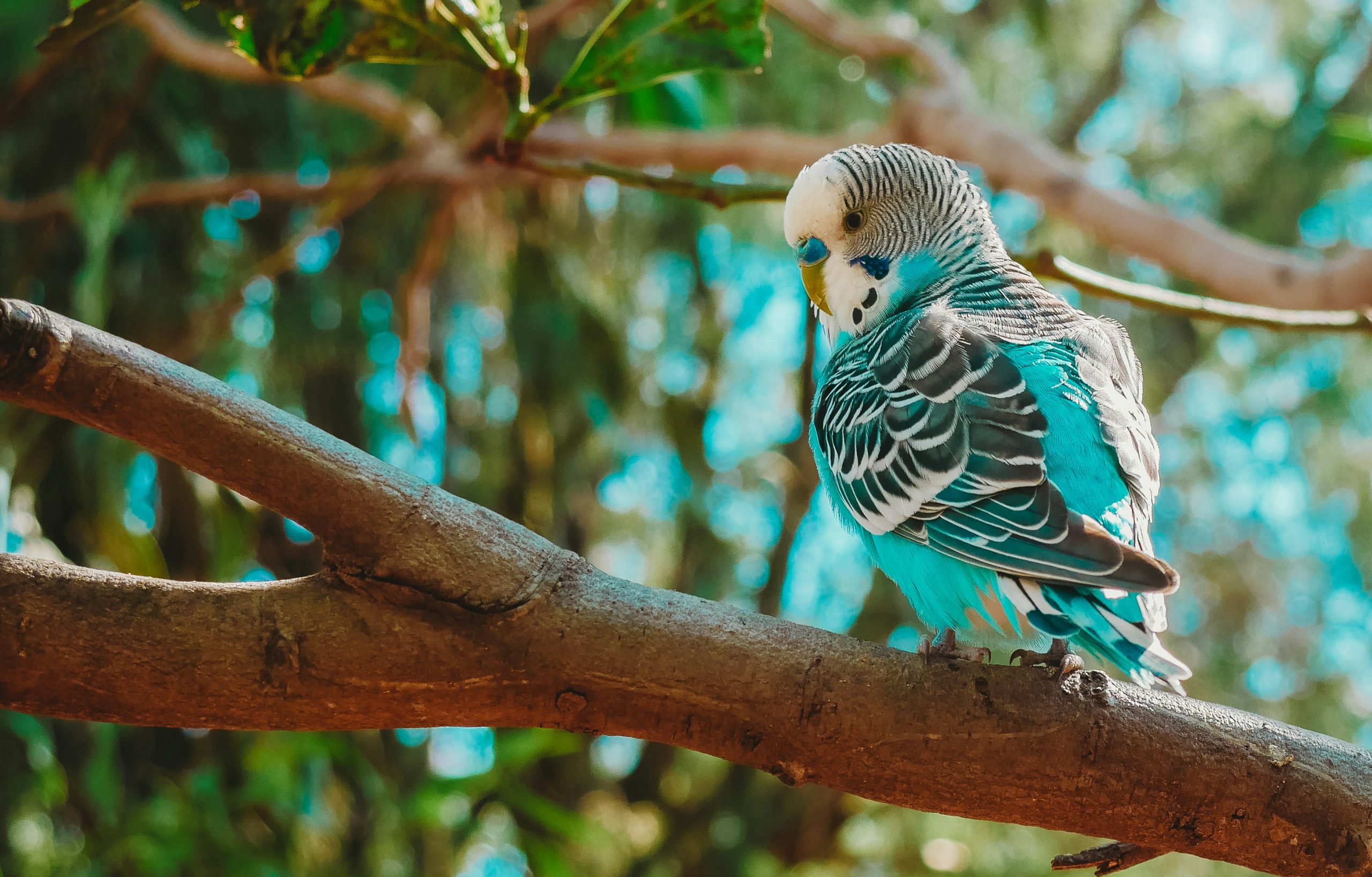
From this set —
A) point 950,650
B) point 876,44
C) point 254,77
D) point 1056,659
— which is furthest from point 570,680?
point 876,44

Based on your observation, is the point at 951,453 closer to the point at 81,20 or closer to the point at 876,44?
the point at 81,20

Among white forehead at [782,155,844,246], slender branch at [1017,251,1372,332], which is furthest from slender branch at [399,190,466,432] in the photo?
slender branch at [1017,251,1372,332]

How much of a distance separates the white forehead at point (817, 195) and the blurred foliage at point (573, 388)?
1.67 metres

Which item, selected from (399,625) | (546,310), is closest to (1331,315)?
(399,625)

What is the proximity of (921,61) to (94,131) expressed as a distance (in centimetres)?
367

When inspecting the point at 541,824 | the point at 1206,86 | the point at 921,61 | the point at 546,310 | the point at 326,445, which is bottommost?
the point at 541,824

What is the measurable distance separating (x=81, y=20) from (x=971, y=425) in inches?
63.8

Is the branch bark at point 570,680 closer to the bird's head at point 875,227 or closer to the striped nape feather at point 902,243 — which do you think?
the striped nape feather at point 902,243

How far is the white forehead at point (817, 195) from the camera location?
2.21m

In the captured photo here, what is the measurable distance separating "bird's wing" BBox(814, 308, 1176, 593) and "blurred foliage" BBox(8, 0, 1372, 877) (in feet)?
6.48

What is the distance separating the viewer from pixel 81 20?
1.79m

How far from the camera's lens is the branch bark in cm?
148

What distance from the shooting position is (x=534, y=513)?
5.66m

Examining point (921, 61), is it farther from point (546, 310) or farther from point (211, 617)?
point (211, 617)
